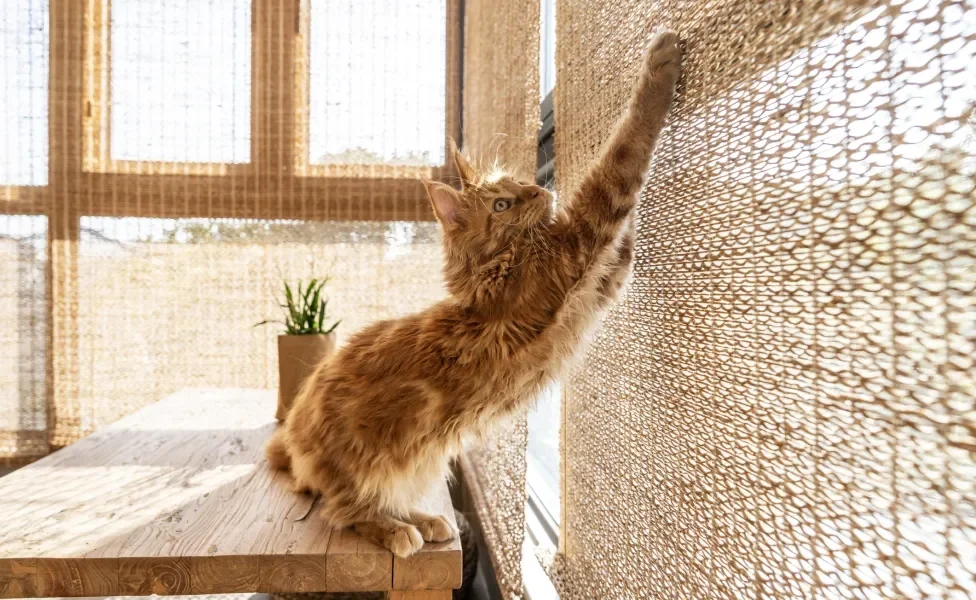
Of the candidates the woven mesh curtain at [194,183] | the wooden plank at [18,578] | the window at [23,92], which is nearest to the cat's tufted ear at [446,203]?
the wooden plank at [18,578]

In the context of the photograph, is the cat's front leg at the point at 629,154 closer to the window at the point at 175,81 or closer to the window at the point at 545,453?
the window at the point at 545,453

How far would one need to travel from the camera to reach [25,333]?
214 centimetres

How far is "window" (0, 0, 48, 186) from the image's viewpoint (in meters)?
2.13

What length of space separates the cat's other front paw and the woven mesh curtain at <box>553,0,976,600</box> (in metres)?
0.01

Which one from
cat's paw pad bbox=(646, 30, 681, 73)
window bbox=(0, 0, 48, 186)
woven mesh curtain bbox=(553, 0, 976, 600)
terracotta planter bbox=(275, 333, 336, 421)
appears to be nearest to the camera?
woven mesh curtain bbox=(553, 0, 976, 600)

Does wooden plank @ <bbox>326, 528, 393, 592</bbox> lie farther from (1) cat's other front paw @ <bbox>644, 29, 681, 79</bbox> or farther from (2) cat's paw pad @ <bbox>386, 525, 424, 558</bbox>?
(1) cat's other front paw @ <bbox>644, 29, 681, 79</bbox>

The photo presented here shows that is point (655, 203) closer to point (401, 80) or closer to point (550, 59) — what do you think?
point (550, 59)

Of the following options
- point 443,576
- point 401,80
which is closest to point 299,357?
point 443,576

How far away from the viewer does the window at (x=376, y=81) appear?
2256mm

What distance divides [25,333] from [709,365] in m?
2.55

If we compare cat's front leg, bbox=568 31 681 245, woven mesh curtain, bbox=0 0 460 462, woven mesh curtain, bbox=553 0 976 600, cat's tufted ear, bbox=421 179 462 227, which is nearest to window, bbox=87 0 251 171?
woven mesh curtain, bbox=0 0 460 462

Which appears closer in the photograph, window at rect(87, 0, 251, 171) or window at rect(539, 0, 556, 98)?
window at rect(539, 0, 556, 98)

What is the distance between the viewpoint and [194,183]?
85.4 inches

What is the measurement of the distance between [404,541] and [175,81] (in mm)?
2151
